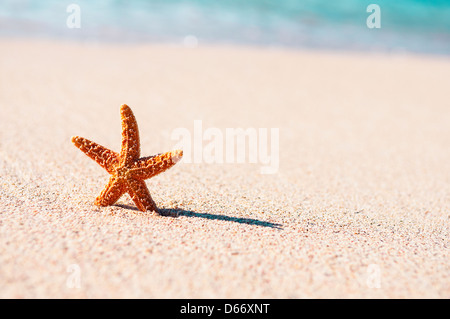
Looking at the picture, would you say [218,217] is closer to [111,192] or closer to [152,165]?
[152,165]

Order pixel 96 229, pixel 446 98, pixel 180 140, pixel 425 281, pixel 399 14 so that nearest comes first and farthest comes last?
1. pixel 425 281
2. pixel 96 229
3. pixel 180 140
4. pixel 446 98
5. pixel 399 14

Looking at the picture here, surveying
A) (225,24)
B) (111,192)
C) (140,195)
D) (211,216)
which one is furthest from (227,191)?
(225,24)

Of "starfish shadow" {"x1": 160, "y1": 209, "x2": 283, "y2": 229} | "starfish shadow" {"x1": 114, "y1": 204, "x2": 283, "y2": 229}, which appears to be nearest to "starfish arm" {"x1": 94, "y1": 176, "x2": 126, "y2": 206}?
"starfish shadow" {"x1": 114, "y1": 204, "x2": 283, "y2": 229}

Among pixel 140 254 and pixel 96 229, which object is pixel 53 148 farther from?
pixel 140 254

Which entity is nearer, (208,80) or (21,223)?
(21,223)

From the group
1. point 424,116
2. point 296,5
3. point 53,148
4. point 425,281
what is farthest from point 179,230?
point 296,5

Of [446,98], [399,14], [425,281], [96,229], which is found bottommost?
[425,281]

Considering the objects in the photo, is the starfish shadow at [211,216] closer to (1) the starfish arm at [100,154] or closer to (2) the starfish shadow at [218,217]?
(2) the starfish shadow at [218,217]

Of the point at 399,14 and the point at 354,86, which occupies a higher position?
the point at 399,14
